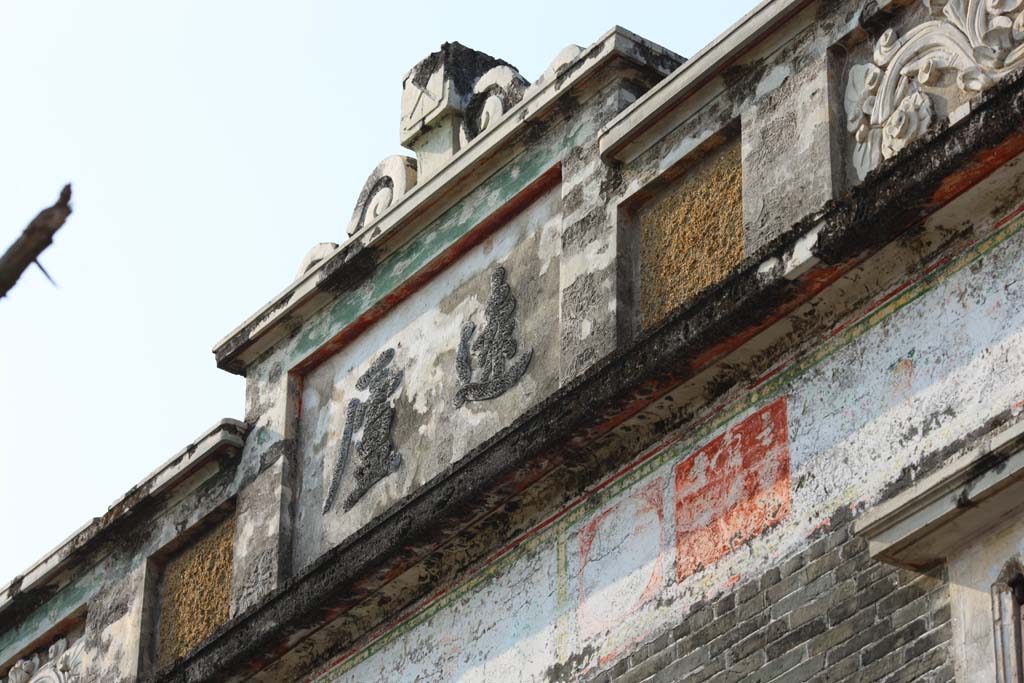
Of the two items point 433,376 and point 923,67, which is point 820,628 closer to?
point 923,67

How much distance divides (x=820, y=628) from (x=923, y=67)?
6.23ft

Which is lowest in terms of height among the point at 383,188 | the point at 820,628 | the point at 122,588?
the point at 820,628

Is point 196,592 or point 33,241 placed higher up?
point 196,592

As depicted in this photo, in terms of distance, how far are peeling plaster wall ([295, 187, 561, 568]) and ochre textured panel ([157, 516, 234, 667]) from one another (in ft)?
1.77

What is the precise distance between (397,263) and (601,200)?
130 centimetres

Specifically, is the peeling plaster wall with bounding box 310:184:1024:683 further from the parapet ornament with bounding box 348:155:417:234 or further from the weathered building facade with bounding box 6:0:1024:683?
the parapet ornament with bounding box 348:155:417:234

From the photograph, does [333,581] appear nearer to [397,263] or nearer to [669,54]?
[397,263]

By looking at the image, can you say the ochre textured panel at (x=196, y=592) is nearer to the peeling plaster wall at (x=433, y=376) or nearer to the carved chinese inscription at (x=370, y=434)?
the peeling plaster wall at (x=433, y=376)

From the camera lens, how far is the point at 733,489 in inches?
303

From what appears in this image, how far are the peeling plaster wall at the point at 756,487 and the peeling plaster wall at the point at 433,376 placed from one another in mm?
683

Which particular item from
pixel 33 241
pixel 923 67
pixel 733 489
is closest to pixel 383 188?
pixel 733 489

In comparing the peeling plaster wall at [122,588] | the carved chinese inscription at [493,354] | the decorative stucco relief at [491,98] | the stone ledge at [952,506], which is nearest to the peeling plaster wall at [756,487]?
the stone ledge at [952,506]

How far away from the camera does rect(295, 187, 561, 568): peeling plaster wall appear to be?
9.05 m

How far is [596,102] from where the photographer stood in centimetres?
916
